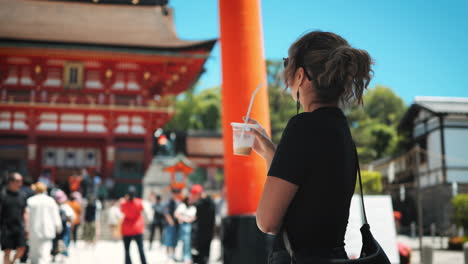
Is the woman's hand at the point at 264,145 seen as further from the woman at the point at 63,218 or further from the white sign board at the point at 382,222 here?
the woman at the point at 63,218

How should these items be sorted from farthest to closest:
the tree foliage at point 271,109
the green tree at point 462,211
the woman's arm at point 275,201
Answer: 1. the tree foliage at point 271,109
2. the green tree at point 462,211
3. the woman's arm at point 275,201

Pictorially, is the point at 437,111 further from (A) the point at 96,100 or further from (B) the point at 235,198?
(B) the point at 235,198

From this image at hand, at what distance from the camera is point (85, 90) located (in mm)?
22203

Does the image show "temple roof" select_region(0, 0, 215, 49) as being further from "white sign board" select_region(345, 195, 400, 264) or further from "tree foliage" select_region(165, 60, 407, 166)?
"white sign board" select_region(345, 195, 400, 264)

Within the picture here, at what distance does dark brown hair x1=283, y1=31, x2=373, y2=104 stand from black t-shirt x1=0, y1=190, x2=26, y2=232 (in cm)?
603

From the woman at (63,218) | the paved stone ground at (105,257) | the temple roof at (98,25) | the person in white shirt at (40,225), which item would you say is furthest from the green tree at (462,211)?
the person in white shirt at (40,225)

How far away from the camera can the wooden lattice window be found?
21812 millimetres

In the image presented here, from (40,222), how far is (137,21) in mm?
18324

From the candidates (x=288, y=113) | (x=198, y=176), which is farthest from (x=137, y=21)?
(x=288, y=113)

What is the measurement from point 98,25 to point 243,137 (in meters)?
22.5

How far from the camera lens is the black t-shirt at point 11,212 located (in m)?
6.55

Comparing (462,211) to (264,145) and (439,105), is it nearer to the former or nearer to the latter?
(439,105)

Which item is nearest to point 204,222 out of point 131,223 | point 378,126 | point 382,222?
point 131,223

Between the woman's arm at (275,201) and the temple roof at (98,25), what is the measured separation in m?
19.5
